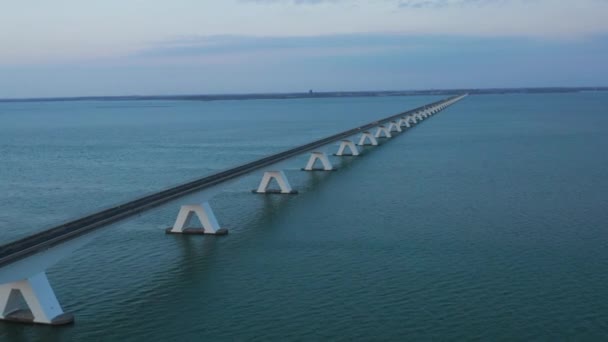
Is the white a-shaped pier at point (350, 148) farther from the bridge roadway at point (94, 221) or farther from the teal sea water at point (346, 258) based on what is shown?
the bridge roadway at point (94, 221)

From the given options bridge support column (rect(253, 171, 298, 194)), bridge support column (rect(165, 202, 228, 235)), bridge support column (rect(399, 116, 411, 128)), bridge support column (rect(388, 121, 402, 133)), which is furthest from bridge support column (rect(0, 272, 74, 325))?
bridge support column (rect(399, 116, 411, 128))

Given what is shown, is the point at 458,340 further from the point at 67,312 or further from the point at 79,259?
the point at 79,259

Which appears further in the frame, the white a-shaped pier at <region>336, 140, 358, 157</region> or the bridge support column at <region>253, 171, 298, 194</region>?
the white a-shaped pier at <region>336, 140, 358, 157</region>

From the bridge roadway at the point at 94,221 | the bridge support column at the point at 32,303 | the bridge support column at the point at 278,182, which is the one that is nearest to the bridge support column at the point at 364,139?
the bridge support column at the point at 278,182

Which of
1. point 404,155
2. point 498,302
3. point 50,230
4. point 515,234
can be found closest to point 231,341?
point 50,230

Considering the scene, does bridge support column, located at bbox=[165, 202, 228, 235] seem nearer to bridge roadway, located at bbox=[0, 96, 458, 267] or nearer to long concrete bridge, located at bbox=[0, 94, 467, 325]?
bridge roadway, located at bbox=[0, 96, 458, 267]

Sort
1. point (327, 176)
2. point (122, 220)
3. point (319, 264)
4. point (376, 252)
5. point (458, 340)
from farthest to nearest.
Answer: point (327, 176) → point (376, 252) → point (319, 264) → point (122, 220) → point (458, 340)
